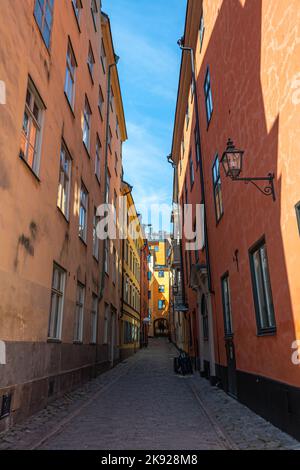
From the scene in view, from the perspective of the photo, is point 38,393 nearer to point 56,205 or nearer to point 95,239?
point 56,205

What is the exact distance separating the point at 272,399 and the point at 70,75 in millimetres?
10472

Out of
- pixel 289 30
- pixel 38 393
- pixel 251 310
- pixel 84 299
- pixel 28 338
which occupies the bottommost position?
pixel 38 393

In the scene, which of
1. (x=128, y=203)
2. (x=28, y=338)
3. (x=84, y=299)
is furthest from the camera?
(x=128, y=203)

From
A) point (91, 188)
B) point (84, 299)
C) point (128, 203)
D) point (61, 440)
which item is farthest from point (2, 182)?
point (128, 203)

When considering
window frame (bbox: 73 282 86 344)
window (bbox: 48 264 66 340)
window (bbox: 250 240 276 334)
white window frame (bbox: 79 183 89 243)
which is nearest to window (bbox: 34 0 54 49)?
white window frame (bbox: 79 183 89 243)

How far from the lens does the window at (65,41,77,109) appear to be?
1095cm

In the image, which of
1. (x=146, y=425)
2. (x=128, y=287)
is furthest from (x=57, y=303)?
(x=128, y=287)

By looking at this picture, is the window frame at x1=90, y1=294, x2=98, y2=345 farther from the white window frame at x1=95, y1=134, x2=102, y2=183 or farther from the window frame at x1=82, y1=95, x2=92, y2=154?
the window frame at x1=82, y1=95, x2=92, y2=154

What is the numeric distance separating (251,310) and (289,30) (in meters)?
5.06

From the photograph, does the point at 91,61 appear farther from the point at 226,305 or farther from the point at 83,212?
the point at 226,305

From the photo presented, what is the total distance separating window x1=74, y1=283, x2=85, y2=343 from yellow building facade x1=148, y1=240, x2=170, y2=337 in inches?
1934

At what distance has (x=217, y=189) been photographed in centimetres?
1120
